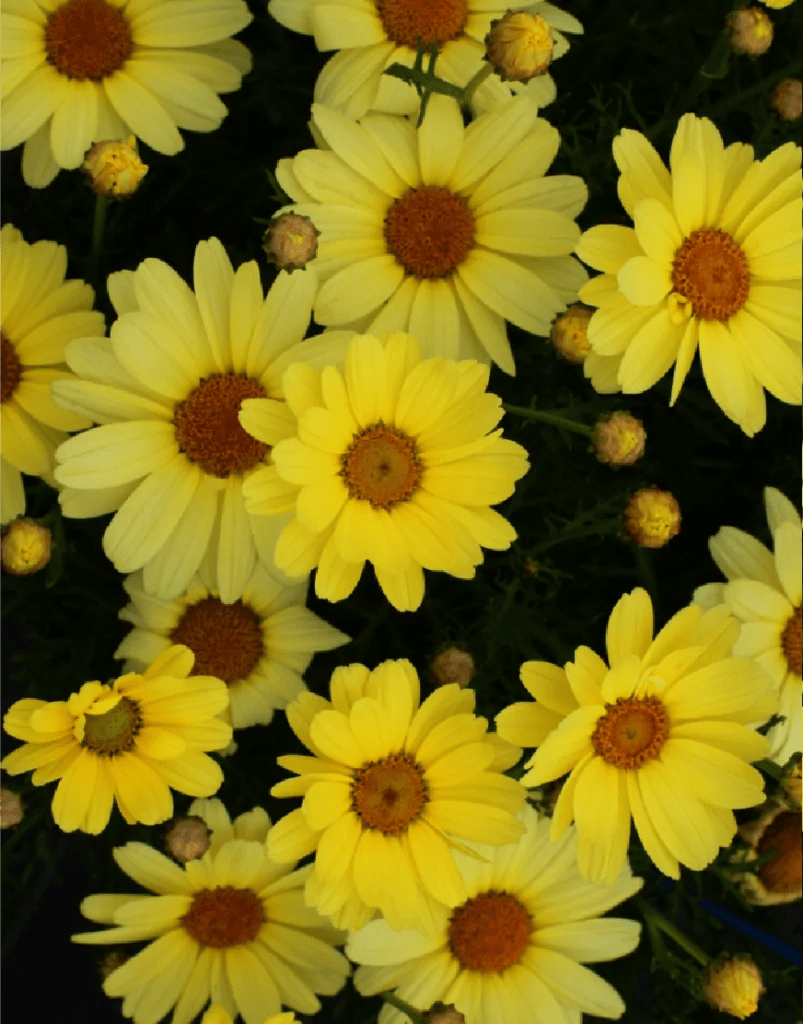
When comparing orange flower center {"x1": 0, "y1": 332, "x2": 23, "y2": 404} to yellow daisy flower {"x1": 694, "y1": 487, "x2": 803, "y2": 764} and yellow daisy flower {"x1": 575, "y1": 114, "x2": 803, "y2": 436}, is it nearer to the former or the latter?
yellow daisy flower {"x1": 575, "y1": 114, "x2": 803, "y2": 436}

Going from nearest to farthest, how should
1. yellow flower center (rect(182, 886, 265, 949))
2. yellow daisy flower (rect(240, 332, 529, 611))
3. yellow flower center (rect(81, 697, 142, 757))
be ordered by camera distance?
yellow daisy flower (rect(240, 332, 529, 611)) < yellow flower center (rect(81, 697, 142, 757)) < yellow flower center (rect(182, 886, 265, 949))

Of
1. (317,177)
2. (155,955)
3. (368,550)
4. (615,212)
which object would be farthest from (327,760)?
(615,212)

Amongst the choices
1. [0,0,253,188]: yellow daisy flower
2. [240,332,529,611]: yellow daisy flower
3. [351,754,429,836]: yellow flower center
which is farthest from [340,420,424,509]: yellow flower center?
[0,0,253,188]: yellow daisy flower

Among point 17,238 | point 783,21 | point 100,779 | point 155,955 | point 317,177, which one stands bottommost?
point 155,955

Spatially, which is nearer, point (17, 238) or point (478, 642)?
point (17, 238)

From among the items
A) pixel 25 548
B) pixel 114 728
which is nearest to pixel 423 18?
pixel 25 548

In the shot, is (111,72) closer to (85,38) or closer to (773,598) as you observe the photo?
(85,38)

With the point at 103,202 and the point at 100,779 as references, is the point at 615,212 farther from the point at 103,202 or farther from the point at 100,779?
the point at 100,779

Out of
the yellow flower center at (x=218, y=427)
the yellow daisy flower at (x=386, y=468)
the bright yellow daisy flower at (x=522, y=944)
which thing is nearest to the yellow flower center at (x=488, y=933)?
the bright yellow daisy flower at (x=522, y=944)
